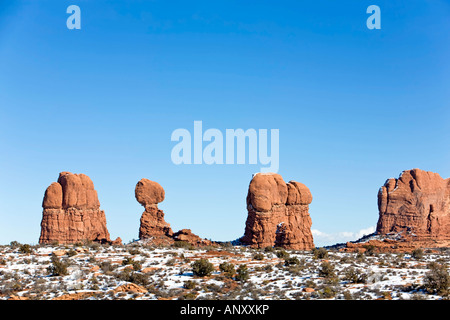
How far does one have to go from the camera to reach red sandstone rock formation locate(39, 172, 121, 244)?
209 ft

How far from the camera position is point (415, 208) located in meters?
91.6

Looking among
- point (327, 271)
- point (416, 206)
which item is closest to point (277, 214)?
point (327, 271)

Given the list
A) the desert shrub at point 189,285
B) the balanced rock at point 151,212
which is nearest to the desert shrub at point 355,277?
the desert shrub at point 189,285

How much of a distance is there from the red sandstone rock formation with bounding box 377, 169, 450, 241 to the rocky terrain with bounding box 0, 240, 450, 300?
44501 mm

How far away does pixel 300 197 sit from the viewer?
71.6 meters

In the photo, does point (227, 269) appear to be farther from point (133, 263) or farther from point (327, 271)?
point (133, 263)

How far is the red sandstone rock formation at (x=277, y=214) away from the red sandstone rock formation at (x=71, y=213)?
19343 mm
